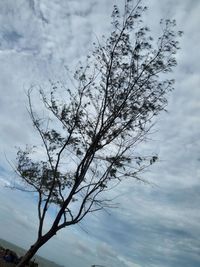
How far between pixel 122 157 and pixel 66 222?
13.1 feet

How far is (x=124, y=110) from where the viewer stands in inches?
703

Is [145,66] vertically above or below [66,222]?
above

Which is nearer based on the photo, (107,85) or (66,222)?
(66,222)

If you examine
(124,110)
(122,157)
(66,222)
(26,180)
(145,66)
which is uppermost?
(145,66)

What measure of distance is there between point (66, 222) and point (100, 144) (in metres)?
3.66

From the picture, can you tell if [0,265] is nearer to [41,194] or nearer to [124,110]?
[41,194]

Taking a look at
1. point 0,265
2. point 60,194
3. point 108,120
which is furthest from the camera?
point 0,265

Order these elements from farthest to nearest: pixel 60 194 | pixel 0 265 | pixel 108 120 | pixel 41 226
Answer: pixel 0 265
pixel 108 120
pixel 60 194
pixel 41 226

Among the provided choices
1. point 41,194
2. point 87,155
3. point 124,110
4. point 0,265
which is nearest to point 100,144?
point 87,155

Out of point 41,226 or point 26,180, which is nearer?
point 41,226

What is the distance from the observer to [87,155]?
54.6ft

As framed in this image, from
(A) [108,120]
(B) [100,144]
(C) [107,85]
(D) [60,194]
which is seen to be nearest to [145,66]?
(C) [107,85]

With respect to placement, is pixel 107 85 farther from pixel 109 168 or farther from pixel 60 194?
pixel 60 194

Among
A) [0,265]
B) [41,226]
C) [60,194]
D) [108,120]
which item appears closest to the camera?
[41,226]
